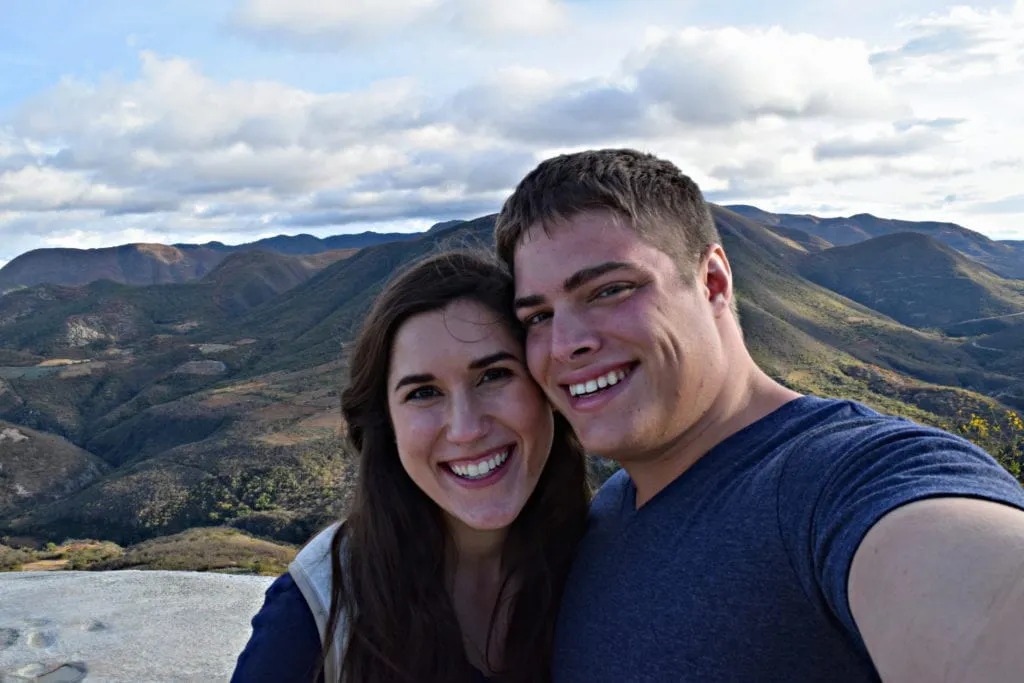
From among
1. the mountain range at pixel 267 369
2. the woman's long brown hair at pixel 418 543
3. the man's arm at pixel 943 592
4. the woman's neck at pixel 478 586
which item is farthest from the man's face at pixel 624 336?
the mountain range at pixel 267 369

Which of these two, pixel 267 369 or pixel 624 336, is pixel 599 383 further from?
pixel 267 369

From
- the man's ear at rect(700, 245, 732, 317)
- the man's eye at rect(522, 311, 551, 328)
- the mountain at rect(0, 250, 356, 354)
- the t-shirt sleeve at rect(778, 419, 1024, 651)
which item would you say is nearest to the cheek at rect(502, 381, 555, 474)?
the man's eye at rect(522, 311, 551, 328)

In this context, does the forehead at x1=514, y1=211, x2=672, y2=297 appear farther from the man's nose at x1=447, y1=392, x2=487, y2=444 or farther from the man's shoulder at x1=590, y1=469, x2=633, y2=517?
the man's shoulder at x1=590, y1=469, x2=633, y2=517

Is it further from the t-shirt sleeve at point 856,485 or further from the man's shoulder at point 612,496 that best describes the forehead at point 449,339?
the t-shirt sleeve at point 856,485

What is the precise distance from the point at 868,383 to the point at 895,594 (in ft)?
207

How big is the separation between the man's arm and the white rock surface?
16.6 ft

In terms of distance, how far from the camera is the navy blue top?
253cm

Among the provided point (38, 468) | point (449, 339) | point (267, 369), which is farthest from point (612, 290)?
point (267, 369)

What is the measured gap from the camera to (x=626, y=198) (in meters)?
2.63

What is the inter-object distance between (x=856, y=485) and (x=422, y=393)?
5.17 feet

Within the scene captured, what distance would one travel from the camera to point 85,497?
40781mm

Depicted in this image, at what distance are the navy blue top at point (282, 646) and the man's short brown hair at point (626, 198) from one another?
147 centimetres

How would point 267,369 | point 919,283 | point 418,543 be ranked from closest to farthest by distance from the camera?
1. point 418,543
2. point 267,369
3. point 919,283

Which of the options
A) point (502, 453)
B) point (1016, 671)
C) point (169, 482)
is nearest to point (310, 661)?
point (502, 453)
